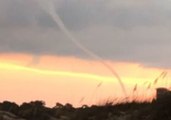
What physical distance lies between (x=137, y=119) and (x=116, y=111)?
292 centimetres

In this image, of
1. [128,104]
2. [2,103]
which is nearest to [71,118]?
[128,104]

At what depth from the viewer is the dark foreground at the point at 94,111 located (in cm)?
1305

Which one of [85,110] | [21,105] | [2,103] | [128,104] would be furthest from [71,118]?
[2,103]

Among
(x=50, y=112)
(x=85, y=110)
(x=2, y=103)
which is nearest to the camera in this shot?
(x=85, y=110)

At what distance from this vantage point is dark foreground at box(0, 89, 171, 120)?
13.0m

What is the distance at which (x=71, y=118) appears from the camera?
55.7ft

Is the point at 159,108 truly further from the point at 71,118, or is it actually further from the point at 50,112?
the point at 50,112

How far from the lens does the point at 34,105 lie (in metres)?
19.7

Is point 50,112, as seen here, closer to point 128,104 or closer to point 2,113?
point 2,113

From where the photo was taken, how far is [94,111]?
56.6ft

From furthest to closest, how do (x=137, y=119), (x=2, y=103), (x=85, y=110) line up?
(x=2, y=103), (x=85, y=110), (x=137, y=119)

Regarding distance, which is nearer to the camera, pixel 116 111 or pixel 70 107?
pixel 116 111

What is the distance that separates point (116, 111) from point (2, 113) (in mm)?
4150

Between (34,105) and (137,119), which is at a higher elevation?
(34,105)
